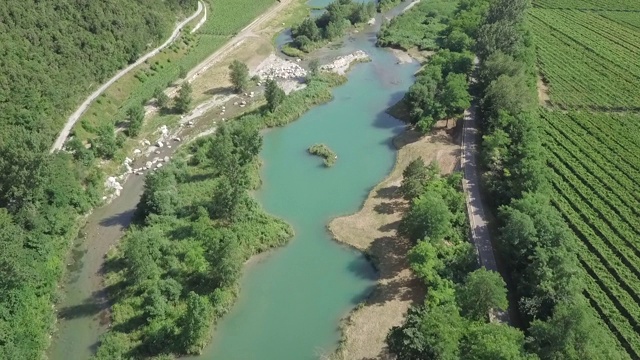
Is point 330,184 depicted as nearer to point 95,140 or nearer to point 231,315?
point 231,315

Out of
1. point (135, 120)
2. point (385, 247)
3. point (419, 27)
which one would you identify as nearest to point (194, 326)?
point (385, 247)

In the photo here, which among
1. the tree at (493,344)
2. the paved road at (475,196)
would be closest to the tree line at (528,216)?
the paved road at (475,196)

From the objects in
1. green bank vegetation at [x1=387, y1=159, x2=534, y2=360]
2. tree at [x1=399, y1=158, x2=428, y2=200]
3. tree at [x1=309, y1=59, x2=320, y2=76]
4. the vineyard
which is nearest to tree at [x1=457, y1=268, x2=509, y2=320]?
green bank vegetation at [x1=387, y1=159, x2=534, y2=360]

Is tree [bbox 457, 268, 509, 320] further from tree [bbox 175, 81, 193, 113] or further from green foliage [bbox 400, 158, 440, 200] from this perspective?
tree [bbox 175, 81, 193, 113]

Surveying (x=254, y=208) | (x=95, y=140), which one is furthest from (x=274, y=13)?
(x=254, y=208)

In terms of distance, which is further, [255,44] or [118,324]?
[255,44]

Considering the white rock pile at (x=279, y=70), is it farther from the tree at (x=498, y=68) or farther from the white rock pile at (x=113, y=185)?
the white rock pile at (x=113, y=185)
